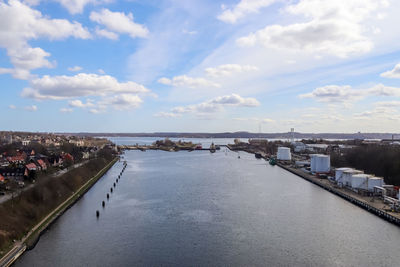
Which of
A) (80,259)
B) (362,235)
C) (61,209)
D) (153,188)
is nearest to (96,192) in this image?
(153,188)

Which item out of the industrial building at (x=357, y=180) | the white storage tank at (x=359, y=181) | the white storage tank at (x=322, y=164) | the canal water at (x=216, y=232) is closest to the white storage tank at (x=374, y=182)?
the industrial building at (x=357, y=180)

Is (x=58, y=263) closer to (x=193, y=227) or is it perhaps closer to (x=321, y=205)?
(x=193, y=227)

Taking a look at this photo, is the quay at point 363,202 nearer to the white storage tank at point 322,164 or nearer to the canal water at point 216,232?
the canal water at point 216,232

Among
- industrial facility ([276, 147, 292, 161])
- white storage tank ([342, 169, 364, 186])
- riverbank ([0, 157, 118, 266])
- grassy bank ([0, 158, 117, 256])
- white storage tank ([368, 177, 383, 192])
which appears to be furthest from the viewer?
industrial facility ([276, 147, 292, 161])

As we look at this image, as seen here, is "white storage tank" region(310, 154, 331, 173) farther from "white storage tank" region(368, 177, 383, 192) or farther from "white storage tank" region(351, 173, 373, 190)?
"white storage tank" region(368, 177, 383, 192)

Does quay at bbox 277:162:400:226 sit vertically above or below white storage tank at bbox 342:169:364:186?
below

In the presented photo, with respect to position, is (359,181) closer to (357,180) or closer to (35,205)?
(357,180)

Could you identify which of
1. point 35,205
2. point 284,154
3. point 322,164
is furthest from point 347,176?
point 284,154

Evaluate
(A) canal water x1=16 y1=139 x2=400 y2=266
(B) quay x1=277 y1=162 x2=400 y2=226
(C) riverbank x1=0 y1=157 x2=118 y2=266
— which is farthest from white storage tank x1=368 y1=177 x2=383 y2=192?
(C) riverbank x1=0 y1=157 x2=118 y2=266
